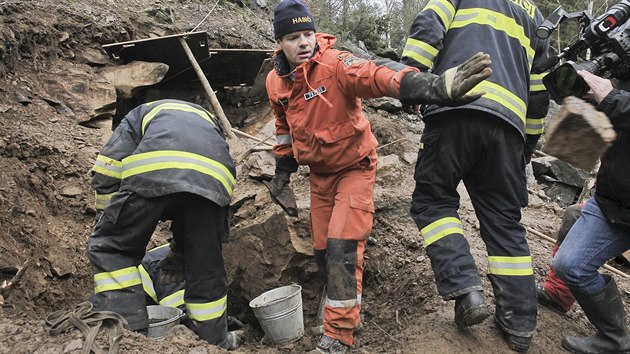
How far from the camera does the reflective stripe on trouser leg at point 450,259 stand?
101 inches

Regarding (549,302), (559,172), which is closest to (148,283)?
(549,302)

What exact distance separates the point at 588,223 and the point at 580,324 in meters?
0.95

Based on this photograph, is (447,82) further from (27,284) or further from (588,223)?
(27,284)

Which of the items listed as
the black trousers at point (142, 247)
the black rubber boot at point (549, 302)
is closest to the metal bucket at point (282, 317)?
the black trousers at point (142, 247)

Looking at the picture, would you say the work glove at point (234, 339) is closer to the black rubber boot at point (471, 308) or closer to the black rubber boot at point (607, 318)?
the black rubber boot at point (471, 308)

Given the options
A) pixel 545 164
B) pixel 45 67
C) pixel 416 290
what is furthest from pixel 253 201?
pixel 545 164

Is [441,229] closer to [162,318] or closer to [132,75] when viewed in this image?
[162,318]

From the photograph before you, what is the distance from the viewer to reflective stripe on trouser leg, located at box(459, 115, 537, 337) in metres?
2.61

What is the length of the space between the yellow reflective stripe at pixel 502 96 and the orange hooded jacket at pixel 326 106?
0.61 m

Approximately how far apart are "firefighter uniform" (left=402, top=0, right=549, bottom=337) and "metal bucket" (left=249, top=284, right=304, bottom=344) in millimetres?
1068

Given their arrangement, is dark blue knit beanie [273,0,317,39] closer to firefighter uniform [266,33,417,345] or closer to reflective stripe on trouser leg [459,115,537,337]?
firefighter uniform [266,33,417,345]

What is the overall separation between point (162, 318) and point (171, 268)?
34 cm

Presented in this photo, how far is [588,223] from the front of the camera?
2.58m

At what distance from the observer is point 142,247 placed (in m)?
2.84
